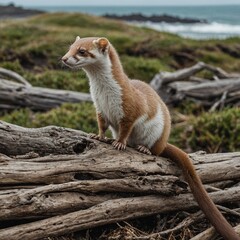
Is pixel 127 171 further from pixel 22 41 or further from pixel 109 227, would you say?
pixel 22 41

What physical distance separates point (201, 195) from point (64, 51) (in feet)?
54.1

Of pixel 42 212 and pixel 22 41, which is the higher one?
pixel 42 212

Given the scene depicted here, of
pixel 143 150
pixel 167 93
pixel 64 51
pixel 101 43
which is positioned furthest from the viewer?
pixel 64 51

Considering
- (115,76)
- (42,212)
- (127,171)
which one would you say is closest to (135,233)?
(127,171)

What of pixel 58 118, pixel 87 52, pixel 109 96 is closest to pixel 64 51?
pixel 58 118

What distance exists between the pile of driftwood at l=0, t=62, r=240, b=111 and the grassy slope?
1.51 feet

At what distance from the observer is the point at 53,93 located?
14594mm

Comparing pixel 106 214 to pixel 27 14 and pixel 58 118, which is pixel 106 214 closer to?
pixel 58 118

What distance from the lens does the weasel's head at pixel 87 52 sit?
17.8 ft

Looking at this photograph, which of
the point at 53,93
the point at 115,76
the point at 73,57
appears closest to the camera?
the point at 73,57

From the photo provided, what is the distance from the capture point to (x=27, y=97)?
46.0 feet

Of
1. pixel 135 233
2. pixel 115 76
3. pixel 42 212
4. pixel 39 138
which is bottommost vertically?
pixel 135 233

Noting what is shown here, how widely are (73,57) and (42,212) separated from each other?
60.2 inches

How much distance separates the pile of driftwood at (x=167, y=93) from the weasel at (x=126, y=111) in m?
8.18
